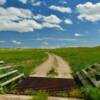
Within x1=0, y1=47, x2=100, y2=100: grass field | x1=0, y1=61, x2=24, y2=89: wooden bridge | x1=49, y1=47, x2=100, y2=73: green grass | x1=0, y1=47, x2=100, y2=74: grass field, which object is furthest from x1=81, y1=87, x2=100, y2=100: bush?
x1=49, y1=47, x2=100, y2=73: green grass

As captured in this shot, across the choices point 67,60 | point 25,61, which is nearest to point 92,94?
point 25,61

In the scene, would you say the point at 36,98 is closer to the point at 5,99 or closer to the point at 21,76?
the point at 5,99

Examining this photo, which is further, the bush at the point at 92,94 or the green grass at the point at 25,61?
the green grass at the point at 25,61

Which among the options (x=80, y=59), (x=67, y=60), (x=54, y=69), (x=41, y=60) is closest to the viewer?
(x=54, y=69)

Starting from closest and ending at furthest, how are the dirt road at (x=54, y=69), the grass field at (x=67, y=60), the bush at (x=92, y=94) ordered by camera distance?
the bush at (x=92, y=94) < the grass field at (x=67, y=60) < the dirt road at (x=54, y=69)

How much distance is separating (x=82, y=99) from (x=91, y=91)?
30 centimetres

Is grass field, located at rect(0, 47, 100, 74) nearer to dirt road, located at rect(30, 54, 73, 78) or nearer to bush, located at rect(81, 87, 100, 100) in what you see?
dirt road, located at rect(30, 54, 73, 78)

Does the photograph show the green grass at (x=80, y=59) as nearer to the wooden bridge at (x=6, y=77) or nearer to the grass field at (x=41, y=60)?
the grass field at (x=41, y=60)

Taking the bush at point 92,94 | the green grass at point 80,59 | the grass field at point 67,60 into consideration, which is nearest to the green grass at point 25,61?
the grass field at point 67,60

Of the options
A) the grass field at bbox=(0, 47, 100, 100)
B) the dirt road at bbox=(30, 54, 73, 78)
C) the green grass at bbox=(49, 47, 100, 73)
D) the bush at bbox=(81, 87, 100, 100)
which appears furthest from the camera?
the green grass at bbox=(49, 47, 100, 73)

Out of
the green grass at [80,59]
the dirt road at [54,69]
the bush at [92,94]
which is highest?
the bush at [92,94]

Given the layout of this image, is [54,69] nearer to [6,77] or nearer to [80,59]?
[6,77]

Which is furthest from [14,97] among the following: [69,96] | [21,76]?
[21,76]

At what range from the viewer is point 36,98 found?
649 cm
